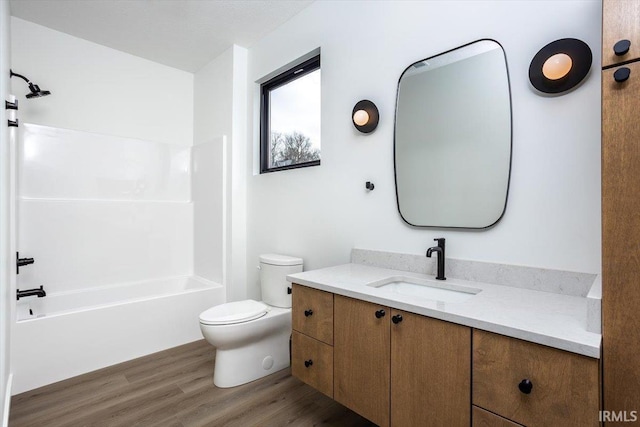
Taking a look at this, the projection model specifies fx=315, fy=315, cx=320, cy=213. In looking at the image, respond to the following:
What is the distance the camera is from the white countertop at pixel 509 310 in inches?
34.1

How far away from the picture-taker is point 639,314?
2.76ft

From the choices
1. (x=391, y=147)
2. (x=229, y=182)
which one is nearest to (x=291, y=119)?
(x=229, y=182)

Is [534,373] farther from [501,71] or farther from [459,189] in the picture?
[501,71]

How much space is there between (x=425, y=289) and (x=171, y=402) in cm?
166

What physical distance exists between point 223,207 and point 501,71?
2.45m

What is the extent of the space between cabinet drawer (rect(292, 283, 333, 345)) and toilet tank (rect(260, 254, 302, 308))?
0.70 m

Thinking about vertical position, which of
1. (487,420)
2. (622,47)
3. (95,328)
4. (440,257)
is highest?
(622,47)

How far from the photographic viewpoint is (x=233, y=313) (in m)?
2.13

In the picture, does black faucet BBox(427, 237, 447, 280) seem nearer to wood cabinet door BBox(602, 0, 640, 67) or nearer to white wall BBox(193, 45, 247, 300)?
wood cabinet door BBox(602, 0, 640, 67)

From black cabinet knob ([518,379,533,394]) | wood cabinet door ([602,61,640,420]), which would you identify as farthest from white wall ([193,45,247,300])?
wood cabinet door ([602,61,640,420])

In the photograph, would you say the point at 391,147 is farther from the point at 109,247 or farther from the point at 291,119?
the point at 109,247

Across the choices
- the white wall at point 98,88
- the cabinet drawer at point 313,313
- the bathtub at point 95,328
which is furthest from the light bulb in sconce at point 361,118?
the white wall at point 98,88

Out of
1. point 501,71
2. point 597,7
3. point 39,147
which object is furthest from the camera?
point 39,147

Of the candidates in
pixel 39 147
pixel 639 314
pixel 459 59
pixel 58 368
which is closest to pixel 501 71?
pixel 459 59
